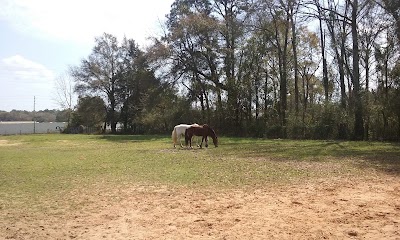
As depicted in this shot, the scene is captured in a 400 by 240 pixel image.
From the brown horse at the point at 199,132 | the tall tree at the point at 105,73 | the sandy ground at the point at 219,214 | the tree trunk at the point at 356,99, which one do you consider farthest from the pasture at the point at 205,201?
the tall tree at the point at 105,73

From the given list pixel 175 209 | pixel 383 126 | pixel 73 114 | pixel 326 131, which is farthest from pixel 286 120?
pixel 73 114

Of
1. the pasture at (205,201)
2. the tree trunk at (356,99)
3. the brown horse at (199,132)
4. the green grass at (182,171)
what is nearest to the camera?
the pasture at (205,201)

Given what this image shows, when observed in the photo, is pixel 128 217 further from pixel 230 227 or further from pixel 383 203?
pixel 383 203

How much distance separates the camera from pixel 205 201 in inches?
320

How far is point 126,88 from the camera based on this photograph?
53.9 metres

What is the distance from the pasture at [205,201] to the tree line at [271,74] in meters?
14.0

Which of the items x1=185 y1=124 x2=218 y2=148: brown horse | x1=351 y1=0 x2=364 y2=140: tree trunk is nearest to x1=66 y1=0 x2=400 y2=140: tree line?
x1=351 y1=0 x2=364 y2=140: tree trunk

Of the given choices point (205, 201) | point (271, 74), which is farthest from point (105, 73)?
point (205, 201)

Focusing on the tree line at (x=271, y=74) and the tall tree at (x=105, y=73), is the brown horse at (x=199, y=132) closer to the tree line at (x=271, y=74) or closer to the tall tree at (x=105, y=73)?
the tree line at (x=271, y=74)

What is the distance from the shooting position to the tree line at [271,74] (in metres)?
26.4

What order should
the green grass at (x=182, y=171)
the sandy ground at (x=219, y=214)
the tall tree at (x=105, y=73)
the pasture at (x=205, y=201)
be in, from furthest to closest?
1. the tall tree at (x=105, y=73)
2. the green grass at (x=182, y=171)
3. the pasture at (x=205, y=201)
4. the sandy ground at (x=219, y=214)

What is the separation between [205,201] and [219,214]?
3.66 feet

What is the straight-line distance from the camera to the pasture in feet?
19.9

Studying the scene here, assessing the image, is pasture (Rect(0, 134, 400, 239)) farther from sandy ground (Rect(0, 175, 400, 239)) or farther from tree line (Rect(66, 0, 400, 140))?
tree line (Rect(66, 0, 400, 140))
